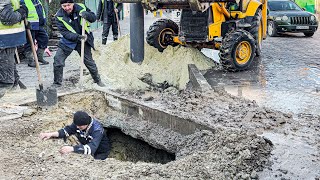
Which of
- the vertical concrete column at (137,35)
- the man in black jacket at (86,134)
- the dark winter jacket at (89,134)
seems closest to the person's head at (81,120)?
the man in black jacket at (86,134)

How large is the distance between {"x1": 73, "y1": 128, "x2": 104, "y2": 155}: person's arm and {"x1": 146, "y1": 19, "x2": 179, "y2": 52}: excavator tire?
509 cm

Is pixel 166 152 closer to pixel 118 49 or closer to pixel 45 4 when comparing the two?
pixel 118 49

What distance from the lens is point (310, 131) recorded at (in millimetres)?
5680

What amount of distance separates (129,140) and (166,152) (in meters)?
1.08

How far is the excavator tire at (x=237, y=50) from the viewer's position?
945cm

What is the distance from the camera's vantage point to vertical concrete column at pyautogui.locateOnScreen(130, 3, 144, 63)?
10.3 metres

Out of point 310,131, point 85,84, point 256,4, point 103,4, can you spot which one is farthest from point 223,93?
point 103,4

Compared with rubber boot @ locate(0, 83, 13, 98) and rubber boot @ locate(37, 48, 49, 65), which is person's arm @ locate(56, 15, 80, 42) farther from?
rubber boot @ locate(37, 48, 49, 65)

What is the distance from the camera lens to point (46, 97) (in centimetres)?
722

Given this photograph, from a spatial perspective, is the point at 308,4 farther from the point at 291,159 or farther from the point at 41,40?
the point at 291,159

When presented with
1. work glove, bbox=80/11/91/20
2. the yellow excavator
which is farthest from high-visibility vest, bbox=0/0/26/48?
the yellow excavator

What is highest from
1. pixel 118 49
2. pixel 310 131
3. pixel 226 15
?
pixel 226 15

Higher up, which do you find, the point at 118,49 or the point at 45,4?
the point at 45,4

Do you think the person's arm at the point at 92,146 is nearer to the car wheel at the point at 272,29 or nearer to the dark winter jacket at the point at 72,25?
the dark winter jacket at the point at 72,25
